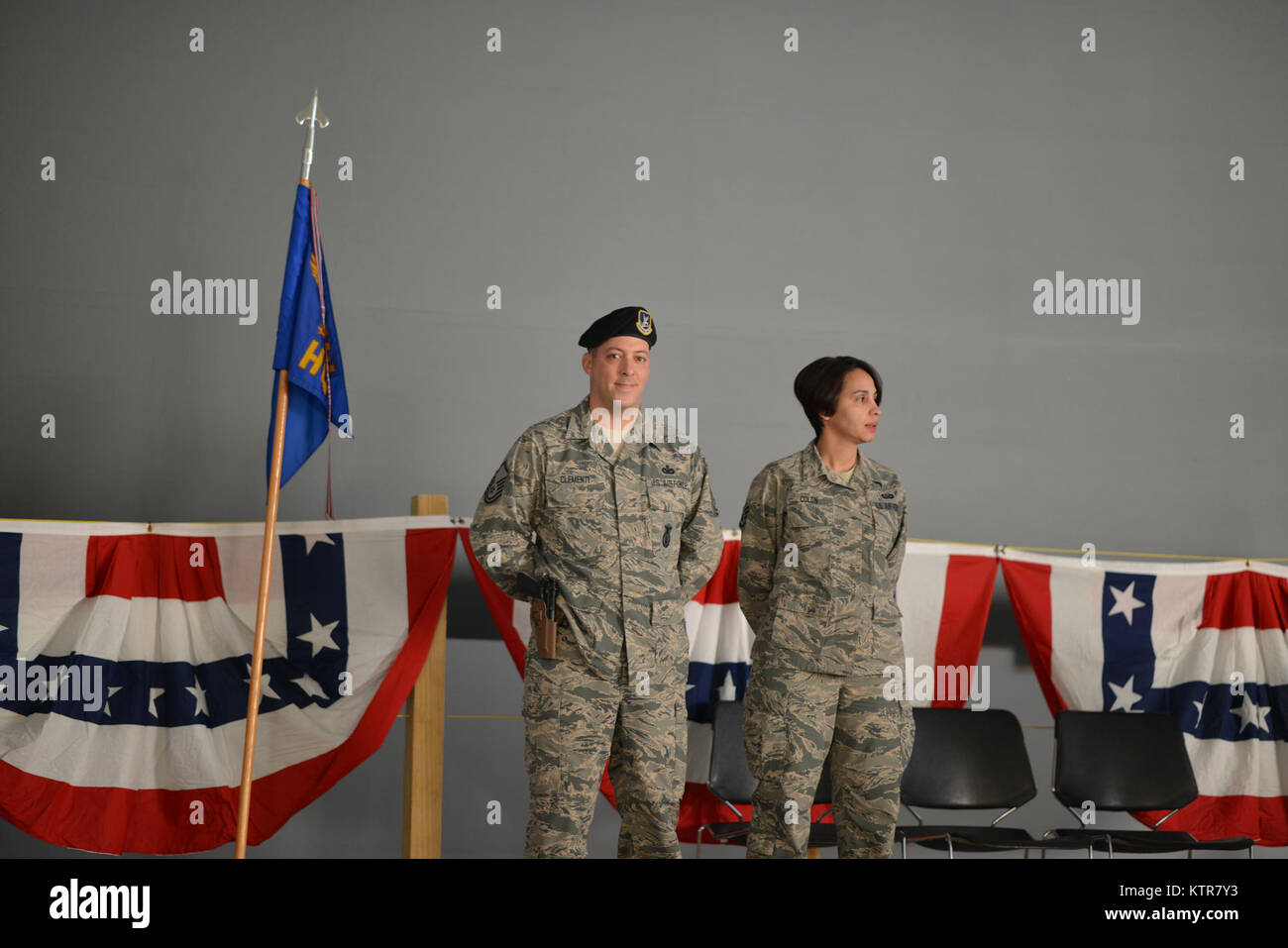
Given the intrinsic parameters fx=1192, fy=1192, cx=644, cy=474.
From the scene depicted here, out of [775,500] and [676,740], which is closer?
[676,740]

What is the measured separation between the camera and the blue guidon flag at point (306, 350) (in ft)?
12.7

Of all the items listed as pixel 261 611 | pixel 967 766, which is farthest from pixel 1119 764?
pixel 261 611

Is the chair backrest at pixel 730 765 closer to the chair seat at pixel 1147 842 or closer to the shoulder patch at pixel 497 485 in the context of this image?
the chair seat at pixel 1147 842

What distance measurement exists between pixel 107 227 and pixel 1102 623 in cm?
424

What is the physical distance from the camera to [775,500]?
11.0 ft

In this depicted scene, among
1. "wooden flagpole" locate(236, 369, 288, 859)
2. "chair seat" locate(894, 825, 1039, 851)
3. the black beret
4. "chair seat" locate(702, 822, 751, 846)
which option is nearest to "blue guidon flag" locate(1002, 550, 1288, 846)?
"chair seat" locate(894, 825, 1039, 851)

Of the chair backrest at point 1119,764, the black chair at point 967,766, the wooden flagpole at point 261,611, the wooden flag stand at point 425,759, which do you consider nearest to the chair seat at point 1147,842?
the black chair at point 967,766

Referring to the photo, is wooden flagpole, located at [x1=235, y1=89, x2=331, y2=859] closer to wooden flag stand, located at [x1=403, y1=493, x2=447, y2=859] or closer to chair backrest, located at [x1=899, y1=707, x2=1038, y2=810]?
wooden flag stand, located at [x1=403, y1=493, x2=447, y2=859]

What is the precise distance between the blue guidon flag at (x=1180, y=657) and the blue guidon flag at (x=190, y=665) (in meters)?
2.33

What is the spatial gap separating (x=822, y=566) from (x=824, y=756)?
0.50 m

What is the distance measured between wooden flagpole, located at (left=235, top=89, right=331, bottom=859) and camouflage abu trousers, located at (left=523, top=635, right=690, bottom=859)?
1.08 m

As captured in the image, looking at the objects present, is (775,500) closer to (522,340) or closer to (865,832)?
(865,832)

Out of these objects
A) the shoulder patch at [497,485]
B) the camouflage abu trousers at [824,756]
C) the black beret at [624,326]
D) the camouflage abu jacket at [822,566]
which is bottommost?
the camouflage abu trousers at [824,756]
